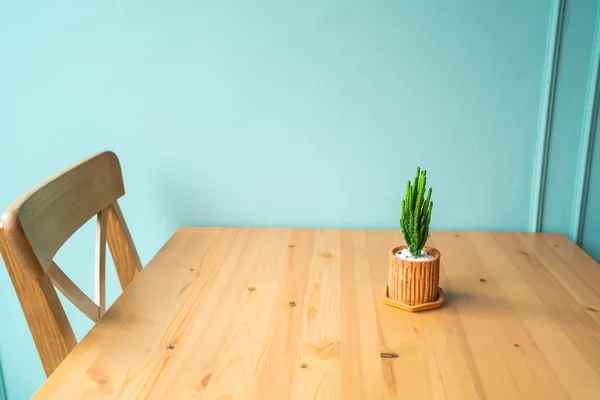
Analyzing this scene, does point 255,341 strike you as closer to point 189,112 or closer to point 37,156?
point 189,112

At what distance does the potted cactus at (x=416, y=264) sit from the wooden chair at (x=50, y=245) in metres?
0.58

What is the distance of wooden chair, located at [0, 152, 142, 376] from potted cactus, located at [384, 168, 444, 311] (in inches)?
22.8

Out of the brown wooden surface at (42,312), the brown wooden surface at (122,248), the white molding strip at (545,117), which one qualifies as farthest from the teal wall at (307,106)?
the brown wooden surface at (42,312)

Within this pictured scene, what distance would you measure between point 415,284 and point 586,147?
0.65m

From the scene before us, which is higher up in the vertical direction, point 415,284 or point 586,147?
point 586,147

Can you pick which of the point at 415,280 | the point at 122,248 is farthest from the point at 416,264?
the point at 122,248

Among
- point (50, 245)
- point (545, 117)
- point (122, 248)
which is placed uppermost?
point (545, 117)

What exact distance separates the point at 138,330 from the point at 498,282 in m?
0.68

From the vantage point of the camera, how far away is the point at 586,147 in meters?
1.36

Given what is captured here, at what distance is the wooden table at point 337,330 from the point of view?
81 centimetres

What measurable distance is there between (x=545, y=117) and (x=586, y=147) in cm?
12

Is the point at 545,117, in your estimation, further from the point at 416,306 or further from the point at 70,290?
the point at 70,290

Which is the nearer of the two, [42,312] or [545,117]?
[42,312]

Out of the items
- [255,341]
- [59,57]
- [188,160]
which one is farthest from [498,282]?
[59,57]
